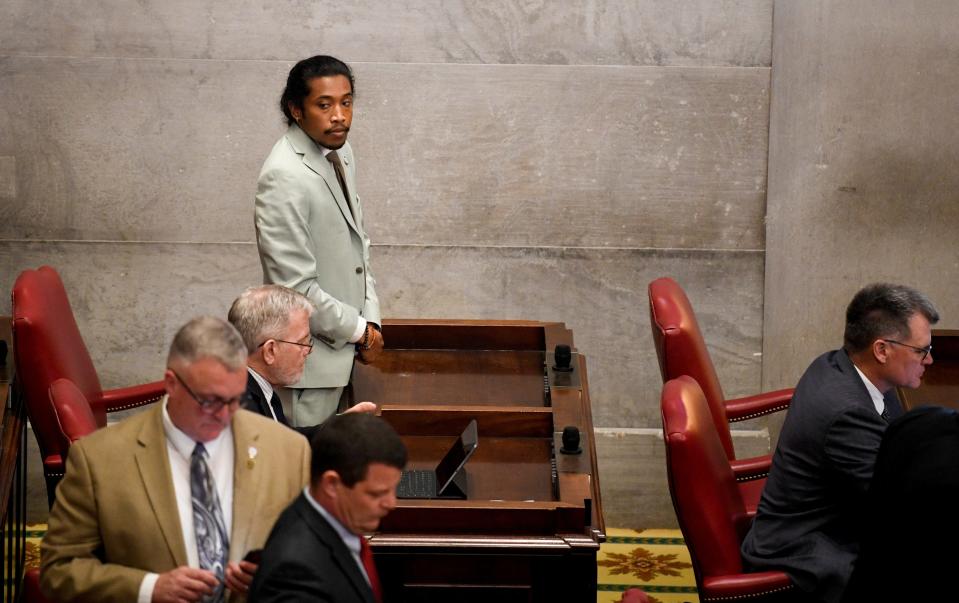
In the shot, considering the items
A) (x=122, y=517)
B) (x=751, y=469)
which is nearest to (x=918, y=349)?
(x=751, y=469)

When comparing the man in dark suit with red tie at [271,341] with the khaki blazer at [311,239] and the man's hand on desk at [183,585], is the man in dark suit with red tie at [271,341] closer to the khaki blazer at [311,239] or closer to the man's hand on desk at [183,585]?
the khaki blazer at [311,239]

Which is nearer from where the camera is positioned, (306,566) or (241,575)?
(306,566)

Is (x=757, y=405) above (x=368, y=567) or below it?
below

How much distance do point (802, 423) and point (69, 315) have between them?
2.27 m

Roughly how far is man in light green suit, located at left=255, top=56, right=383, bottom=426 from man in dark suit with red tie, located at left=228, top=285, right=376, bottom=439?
563mm

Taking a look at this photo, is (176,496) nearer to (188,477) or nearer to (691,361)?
(188,477)

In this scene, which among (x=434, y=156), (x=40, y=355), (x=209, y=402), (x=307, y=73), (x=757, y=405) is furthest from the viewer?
(x=434, y=156)

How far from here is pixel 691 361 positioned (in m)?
4.22

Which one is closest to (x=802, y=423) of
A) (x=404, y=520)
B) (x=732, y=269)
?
(x=404, y=520)

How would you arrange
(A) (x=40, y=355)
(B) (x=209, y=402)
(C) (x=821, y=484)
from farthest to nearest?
(A) (x=40, y=355) → (C) (x=821, y=484) → (B) (x=209, y=402)

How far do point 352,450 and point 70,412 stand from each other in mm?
1200

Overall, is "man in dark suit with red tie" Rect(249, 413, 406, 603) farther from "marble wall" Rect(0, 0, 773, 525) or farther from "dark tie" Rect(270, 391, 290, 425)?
"marble wall" Rect(0, 0, 773, 525)

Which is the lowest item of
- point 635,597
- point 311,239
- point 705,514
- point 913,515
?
point 705,514

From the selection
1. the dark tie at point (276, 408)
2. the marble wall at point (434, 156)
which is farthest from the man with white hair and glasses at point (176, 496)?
the marble wall at point (434, 156)
